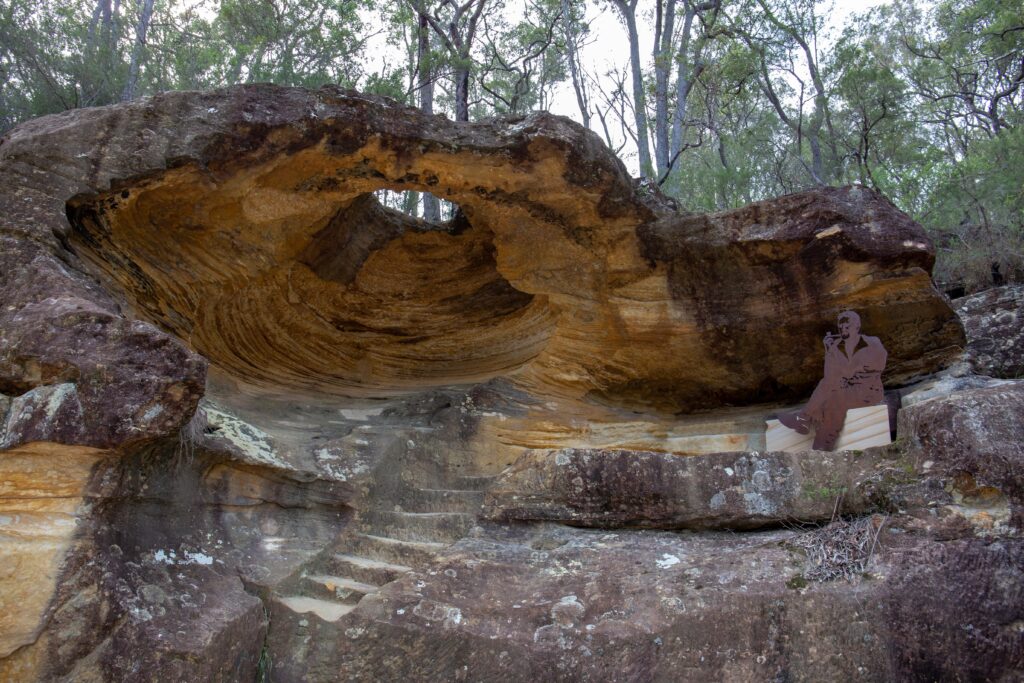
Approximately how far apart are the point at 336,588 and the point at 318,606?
0.16 metres

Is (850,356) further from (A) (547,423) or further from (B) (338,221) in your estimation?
(B) (338,221)

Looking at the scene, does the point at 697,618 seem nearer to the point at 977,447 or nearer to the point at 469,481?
the point at 977,447

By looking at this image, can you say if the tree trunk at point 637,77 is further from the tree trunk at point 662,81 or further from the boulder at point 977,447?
the boulder at point 977,447

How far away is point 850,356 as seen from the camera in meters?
5.68

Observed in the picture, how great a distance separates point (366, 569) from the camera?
4.61m

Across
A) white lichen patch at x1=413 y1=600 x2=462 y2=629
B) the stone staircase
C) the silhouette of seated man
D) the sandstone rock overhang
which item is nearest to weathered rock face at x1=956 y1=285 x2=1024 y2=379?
the sandstone rock overhang

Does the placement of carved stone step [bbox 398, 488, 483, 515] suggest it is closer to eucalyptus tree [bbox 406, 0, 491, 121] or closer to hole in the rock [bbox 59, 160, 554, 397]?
hole in the rock [bbox 59, 160, 554, 397]

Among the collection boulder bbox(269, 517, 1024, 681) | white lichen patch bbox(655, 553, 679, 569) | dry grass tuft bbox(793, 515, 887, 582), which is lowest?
boulder bbox(269, 517, 1024, 681)

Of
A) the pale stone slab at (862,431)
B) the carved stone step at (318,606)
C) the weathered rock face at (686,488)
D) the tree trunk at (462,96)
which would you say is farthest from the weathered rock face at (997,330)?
the tree trunk at (462,96)

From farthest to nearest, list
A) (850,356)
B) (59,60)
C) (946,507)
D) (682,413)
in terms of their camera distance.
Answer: (59,60)
(682,413)
(850,356)
(946,507)

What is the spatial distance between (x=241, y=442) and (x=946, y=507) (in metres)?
3.96

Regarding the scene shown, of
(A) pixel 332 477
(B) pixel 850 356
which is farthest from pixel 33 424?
(B) pixel 850 356

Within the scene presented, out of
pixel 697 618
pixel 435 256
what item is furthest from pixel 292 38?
pixel 697 618

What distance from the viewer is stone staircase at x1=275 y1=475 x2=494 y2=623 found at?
4.45 metres
